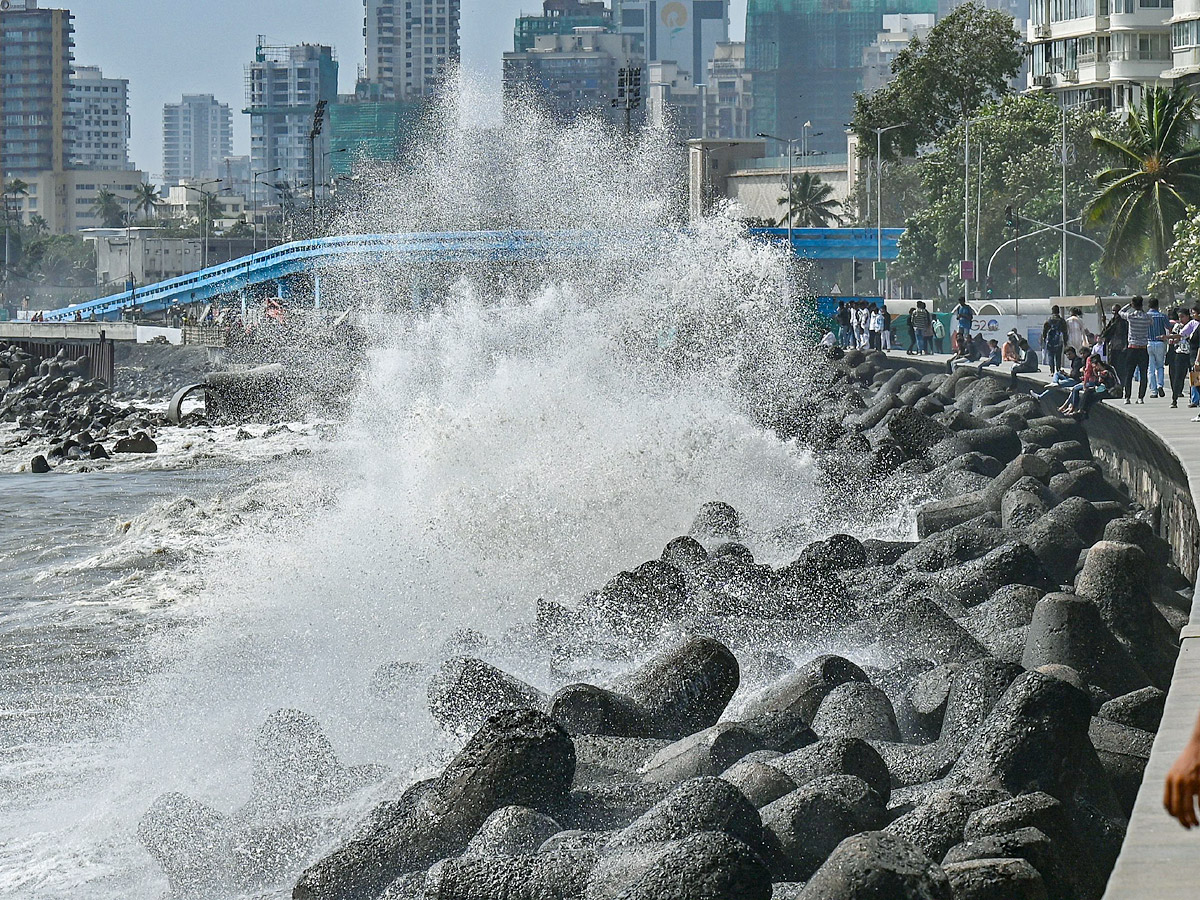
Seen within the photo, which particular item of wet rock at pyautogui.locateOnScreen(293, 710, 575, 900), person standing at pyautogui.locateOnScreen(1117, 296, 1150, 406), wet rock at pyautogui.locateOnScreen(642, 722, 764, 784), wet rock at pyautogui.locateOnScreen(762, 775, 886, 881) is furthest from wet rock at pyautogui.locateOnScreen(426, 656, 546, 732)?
person standing at pyautogui.locateOnScreen(1117, 296, 1150, 406)

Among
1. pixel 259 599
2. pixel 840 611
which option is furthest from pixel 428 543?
pixel 840 611

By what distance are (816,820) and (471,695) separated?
3.31 meters

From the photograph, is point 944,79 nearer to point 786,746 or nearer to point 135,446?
point 135,446

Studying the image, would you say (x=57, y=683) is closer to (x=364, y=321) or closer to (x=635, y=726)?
(x=635, y=726)

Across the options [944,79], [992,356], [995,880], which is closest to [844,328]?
[992,356]

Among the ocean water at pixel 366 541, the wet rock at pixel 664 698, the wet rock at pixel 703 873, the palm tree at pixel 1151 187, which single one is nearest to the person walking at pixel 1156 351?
the ocean water at pixel 366 541

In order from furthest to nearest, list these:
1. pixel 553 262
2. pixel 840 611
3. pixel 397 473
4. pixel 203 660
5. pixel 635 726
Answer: pixel 553 262 < pixel 397 473 < pixel 203 660 < pixel 840 611 < pixel 635 726

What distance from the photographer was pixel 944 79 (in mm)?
60906

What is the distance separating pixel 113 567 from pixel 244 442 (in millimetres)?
18253

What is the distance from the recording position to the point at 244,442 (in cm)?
3550

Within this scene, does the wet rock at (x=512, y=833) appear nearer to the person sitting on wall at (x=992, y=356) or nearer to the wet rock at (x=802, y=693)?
the wet rock at (x=802, y=693)

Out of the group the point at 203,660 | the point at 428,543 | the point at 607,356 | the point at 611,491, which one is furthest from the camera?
the point at 607,356

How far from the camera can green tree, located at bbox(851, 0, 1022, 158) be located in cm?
6041

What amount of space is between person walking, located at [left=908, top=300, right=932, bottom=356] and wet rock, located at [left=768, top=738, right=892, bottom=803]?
30.4 meters
